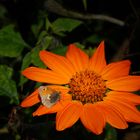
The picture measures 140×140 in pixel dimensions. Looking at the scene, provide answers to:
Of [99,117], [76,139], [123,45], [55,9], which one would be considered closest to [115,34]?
[123,45]

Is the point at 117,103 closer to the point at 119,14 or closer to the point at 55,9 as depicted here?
the point at 55,9

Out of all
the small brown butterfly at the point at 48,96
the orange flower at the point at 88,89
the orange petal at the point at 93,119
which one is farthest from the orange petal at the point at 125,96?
the small brown butterfly at the point at 48,96

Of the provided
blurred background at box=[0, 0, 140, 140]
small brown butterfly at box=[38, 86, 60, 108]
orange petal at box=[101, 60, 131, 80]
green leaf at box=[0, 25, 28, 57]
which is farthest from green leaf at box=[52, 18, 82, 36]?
small brown butterfly at box=[38, 86, 60, 108]

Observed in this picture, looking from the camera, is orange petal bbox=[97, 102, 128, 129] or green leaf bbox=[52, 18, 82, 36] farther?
green leaf bbox=[52, 18, 82, 36]

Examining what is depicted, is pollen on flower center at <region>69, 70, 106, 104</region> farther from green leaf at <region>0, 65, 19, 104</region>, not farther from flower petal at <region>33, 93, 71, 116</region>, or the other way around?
green leaf at <region>0, 65, 19, 104</region>

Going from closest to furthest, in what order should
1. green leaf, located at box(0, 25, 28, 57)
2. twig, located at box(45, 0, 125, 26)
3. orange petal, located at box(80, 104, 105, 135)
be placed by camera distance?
orange petal, located at box(80, 104, 105, 135) < green leaf, located at box(0, 25, 28, 57) < twig, located at box(45, 0, 125, 26)

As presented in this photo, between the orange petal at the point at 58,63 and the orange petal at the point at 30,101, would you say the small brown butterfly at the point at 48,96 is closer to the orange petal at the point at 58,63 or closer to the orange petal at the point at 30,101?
the orange petal at the point at 30,101

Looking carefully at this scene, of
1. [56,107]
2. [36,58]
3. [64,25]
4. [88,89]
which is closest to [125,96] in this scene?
[88,89]
